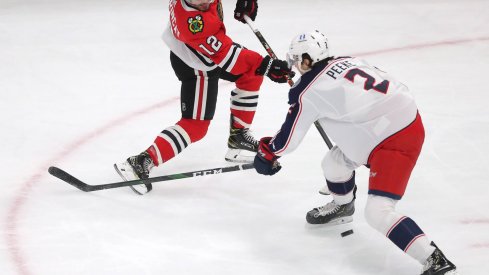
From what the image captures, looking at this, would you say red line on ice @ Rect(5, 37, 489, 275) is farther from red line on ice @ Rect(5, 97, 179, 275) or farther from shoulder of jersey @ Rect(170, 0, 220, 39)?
shoulder of jersey @ Rect(170, 0, 220, 39)

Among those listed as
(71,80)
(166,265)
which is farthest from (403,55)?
(166,265)

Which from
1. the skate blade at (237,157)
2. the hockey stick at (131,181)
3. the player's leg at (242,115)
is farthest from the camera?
the skate blade at (237,157)

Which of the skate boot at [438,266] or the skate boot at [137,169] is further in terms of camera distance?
the skate boot at [137,169]

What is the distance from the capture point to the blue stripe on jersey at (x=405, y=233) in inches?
104

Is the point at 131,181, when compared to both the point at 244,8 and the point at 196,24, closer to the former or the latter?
the point at 196,24

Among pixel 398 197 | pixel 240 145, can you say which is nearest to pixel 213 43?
pixel 240 145

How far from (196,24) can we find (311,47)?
0.65 m

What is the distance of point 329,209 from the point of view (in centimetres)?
314

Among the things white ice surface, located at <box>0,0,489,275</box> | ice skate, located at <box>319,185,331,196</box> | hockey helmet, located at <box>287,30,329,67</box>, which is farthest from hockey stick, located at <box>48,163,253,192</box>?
hockey helmet, located at <box>287,30,329,67</box>

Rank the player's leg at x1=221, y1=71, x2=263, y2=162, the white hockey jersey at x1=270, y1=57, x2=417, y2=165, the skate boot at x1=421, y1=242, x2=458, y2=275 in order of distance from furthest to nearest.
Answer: the player's leg at x1=221, y1=71, x2=263, y2=162
the white hockey jersey at x1=270, y1=57, x2=417, y2=165
the skate boot at x1=421, y1=242, x2=458, y2=275

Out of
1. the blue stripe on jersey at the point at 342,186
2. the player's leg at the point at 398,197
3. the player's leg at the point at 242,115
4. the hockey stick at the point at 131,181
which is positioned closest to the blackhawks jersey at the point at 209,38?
the player's leg at the point at 242,115

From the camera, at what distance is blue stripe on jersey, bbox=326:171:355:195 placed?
3.02m

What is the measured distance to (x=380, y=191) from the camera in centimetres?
271

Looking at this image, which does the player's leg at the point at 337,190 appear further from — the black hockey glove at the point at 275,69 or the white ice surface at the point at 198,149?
the black hockey glove at the point at 275,69
